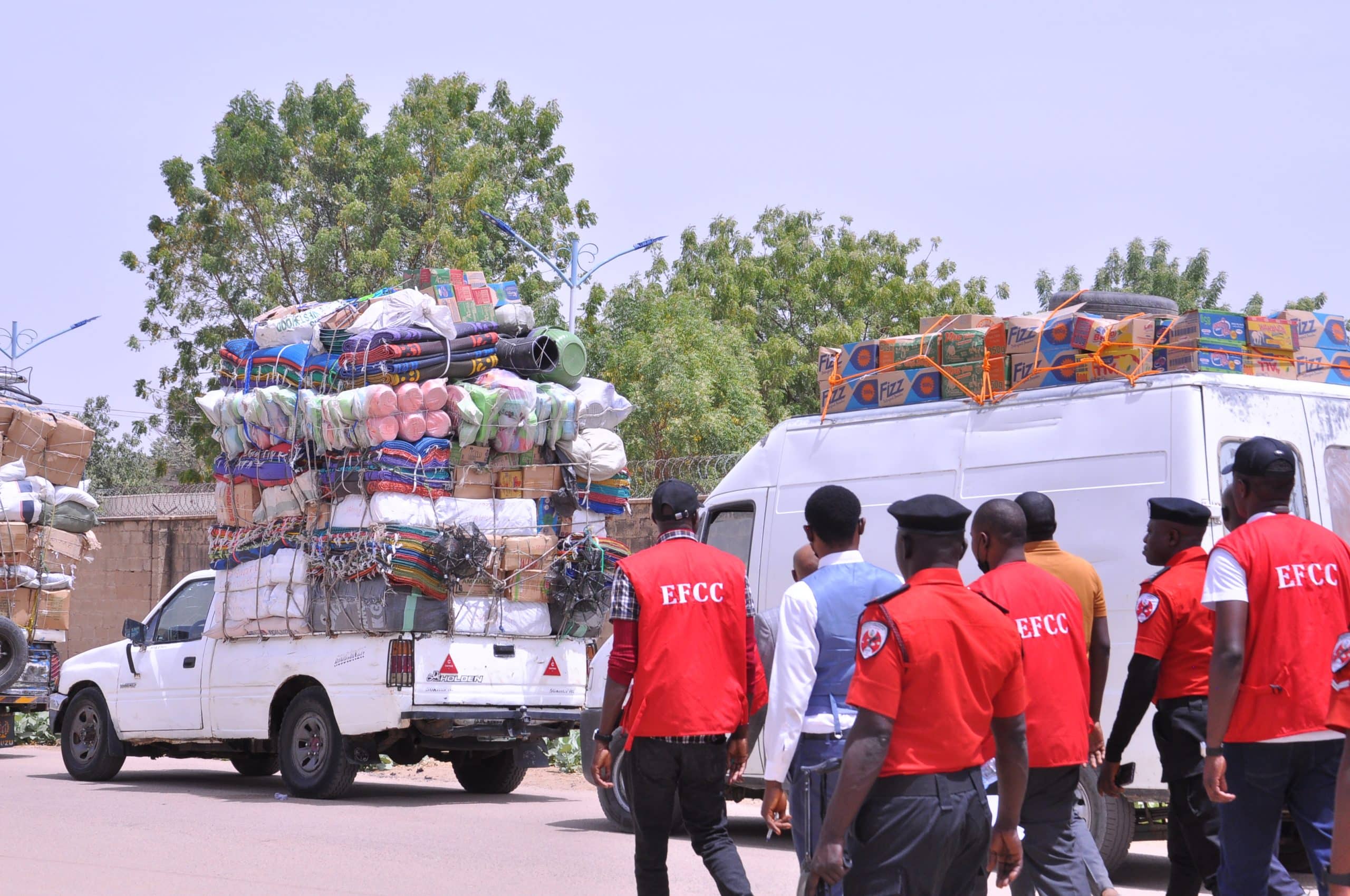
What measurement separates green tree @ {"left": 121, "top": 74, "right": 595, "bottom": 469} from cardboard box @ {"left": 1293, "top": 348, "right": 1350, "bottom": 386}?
20552 millimetres

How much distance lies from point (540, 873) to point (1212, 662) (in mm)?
4646

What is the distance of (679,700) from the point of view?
5918mm

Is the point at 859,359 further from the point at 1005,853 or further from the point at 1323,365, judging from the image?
the point at 1005,853

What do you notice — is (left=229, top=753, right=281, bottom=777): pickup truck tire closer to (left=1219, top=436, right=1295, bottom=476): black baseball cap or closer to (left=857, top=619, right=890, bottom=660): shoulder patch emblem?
(left=1219, top=436, right=1295, bottom=476): black baseball cap

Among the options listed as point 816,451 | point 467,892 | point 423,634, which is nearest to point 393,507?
point 423,634

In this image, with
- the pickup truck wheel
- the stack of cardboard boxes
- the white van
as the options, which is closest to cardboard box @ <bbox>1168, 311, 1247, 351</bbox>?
the stack of cardboard boxes

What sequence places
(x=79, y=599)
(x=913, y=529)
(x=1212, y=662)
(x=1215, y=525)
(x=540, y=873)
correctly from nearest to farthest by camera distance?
(x=913, y=529)
(x=1212, y=662)
(x=1215, y=525)
(x=540, y=873)
(x=79, y=599)

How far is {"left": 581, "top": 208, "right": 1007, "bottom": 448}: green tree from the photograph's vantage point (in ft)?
102

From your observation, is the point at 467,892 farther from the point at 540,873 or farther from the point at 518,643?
the point at 518,643

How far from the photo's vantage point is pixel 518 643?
12.0 m

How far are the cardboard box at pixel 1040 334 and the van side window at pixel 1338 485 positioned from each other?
1462mm

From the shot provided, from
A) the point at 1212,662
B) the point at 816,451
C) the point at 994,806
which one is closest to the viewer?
the point at 1212,662

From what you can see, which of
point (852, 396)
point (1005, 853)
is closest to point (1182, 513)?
point (1005, 853)

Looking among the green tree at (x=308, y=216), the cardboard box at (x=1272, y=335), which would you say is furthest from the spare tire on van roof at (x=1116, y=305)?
the green tree at (x=308, y=216)
